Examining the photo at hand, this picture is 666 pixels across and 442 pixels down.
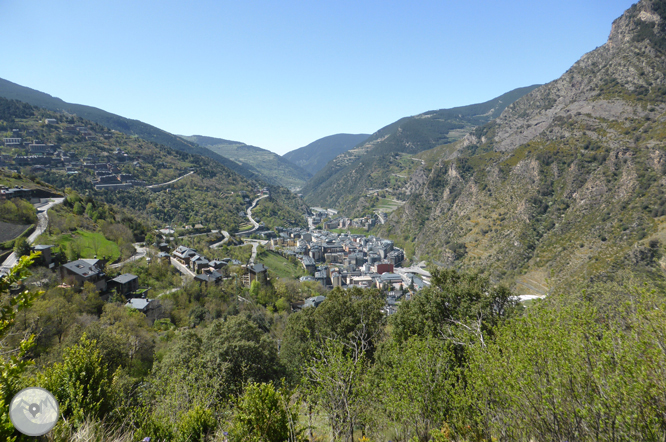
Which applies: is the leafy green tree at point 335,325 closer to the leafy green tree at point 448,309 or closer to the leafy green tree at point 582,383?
the leafy green tree at point 448,309

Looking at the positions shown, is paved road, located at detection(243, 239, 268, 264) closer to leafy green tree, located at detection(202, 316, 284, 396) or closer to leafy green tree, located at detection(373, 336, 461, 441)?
leafy green tree, located at detection(202, 316, 284, 396)

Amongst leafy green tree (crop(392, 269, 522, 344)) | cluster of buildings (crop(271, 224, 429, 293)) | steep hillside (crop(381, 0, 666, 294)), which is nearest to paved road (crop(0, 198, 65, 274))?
leafy green tree (crop(392, 269, 522, 344))

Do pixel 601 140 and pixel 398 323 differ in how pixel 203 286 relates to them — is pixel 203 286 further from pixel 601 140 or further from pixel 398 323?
pixel 601 140

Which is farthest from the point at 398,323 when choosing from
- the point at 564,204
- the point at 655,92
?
the point at 655,92

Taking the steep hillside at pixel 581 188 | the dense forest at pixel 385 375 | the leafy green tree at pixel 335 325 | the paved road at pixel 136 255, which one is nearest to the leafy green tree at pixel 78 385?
the dense forest at pixel 385 375

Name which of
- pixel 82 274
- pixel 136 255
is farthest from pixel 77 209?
pixel 82 274

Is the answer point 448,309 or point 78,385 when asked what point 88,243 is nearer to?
point 78,385

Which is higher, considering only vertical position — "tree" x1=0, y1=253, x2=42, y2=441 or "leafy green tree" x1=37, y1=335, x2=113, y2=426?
"tree" x1=0, y1=253, x2=42, y2=441
